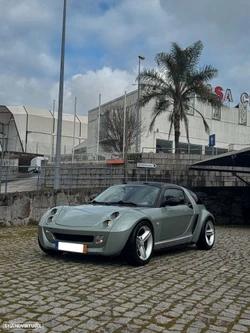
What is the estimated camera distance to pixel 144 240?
20.1 ft

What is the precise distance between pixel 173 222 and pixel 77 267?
6.93 ft

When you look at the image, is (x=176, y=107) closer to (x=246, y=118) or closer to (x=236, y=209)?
(x=236, y=209)

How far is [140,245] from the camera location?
602 cm

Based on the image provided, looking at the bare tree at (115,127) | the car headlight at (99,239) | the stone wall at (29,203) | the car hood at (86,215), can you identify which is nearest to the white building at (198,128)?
the bare tree at (115,127)

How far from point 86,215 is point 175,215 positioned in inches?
71.4

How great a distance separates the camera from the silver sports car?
19.0ft

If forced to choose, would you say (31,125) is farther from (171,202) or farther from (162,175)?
(171,202)

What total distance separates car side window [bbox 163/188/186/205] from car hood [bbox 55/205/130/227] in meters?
1.14

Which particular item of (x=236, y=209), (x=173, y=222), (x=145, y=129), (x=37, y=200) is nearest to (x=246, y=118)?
(x=145, y=129)

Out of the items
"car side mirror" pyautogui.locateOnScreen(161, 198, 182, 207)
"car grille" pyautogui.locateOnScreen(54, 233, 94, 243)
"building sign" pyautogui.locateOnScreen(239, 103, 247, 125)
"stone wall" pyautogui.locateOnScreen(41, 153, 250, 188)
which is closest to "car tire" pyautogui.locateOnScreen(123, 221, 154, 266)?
"car grille" pyautogui.locateOnScreen(54, 233, 94, 243)

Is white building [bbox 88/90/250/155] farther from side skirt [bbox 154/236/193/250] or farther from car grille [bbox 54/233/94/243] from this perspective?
car grille [bbox 54/233/94/243]

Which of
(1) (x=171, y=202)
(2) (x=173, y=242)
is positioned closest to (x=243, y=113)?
(1) (x=171, y=202)

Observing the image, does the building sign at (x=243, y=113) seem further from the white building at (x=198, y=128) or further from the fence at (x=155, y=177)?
the fence at (x=155, y=177)

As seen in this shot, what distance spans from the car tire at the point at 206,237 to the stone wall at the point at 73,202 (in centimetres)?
614
